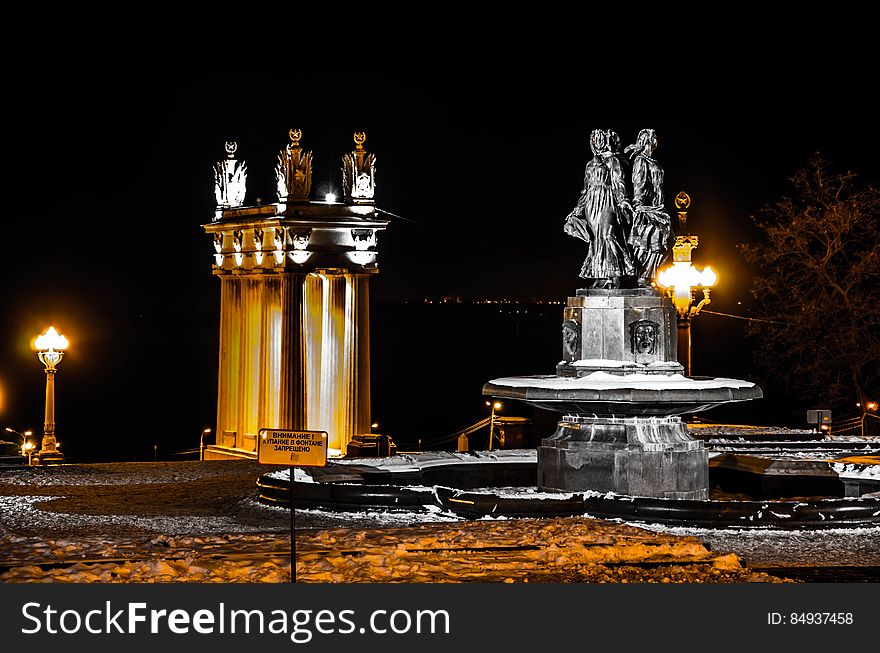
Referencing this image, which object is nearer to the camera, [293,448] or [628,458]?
[293,448]

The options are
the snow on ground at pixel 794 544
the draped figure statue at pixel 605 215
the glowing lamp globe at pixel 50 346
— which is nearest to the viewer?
the snow on ground at pixel 794 544

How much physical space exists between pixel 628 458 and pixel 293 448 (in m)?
5.52

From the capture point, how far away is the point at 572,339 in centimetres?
1678

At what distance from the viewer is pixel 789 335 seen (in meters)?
38.0

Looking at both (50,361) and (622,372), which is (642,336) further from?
(50,361)

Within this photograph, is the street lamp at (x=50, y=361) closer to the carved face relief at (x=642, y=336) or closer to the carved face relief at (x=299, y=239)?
the carved face relief at (x=299, y=239)

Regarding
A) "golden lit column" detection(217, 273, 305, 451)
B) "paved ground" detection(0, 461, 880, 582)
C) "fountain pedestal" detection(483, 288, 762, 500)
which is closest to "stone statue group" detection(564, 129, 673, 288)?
"fountain pedestal" detection(483, 288, 762, 500)

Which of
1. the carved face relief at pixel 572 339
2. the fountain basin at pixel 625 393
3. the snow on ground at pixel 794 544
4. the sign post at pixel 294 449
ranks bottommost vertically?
the snow on ground at pixel 794 544

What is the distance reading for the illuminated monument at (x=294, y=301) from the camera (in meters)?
31.7

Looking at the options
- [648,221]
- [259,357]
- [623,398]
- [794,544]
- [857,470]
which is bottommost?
[794,544]

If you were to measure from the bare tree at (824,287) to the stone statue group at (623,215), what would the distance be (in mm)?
20237

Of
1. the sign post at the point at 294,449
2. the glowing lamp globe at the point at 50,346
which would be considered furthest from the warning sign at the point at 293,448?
the glowing lamp globe at the point at 50,346

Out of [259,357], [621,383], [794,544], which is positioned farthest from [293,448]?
[259,357]

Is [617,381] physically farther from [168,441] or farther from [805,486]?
[168,441]
